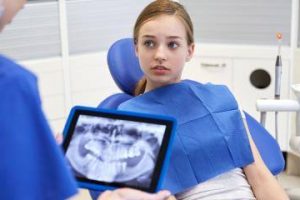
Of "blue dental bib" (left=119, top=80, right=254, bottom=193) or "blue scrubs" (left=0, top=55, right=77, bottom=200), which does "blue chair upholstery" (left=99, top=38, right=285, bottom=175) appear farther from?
"blue scrubs" (left=0, top=55, right=77, bottom=200)

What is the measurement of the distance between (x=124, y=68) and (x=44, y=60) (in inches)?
40.9

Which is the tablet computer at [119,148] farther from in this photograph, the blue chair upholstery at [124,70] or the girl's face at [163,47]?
the blue chair upholstery at [124,70]

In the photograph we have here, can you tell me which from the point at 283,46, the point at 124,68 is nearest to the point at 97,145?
the point at 124,68

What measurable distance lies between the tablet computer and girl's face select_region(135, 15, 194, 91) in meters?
0.41

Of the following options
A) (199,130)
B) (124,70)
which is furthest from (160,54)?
(124,70)

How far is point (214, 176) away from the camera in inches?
56.2

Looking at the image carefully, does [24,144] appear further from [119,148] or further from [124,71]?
[124,71]

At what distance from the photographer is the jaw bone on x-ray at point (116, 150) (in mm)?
996

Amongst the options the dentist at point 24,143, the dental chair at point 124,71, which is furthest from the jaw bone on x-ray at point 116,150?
the dental chair at point 124,71

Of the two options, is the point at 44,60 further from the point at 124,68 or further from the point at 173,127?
the point at 173,127

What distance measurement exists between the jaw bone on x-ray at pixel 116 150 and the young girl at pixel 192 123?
393mm

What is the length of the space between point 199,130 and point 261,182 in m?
0.25

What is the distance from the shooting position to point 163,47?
1.44 m

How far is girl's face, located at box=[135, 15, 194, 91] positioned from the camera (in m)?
1.44
